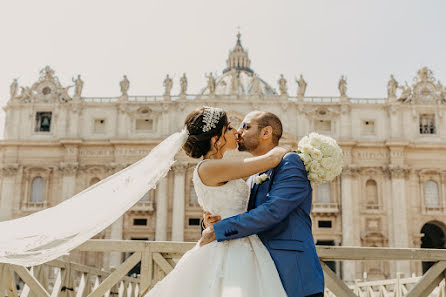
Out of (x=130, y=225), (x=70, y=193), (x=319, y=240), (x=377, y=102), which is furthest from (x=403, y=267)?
(x=70, y=193)

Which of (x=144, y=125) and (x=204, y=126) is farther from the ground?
(x=144, y=125)

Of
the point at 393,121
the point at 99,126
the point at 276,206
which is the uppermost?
the point at 393,121

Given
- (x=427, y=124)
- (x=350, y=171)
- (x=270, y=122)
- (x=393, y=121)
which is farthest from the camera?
(x=427, y=124)

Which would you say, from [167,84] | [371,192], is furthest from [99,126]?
[371,192]

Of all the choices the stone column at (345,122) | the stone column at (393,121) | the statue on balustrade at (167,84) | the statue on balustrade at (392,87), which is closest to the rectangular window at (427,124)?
the stone column at (393,121)

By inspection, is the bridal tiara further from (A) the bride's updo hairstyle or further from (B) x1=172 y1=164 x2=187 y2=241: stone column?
(B) x1=172 y1=164 x2=187 y2=241: stone column

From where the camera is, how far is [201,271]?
168 inches

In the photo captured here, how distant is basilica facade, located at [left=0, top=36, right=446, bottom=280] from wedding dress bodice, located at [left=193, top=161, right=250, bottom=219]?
32.6m

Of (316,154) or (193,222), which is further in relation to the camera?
(193,222)

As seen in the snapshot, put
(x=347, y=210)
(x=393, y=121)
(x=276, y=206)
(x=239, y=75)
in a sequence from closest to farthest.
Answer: (x=276, y=206) → (x=347, y=210) → (x=393, y=121) → (x=239, y=75)

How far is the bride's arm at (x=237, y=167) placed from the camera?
4.23 metres

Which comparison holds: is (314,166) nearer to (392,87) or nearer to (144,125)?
(144,125)

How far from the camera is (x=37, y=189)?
39.2 metres

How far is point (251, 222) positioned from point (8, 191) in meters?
38.4
